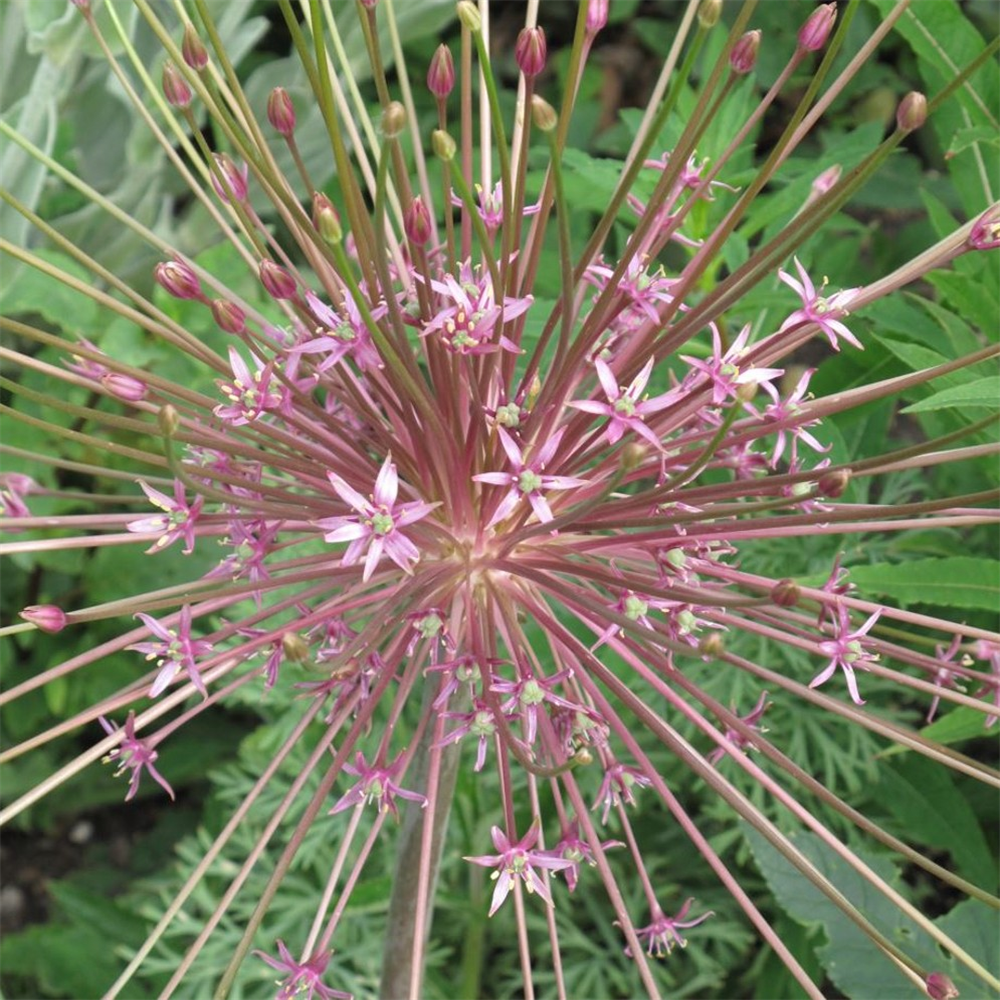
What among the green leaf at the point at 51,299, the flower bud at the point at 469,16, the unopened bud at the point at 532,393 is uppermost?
the flower bud at the point at 469,16

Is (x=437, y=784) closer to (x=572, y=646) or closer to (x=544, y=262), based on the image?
(x=572, y=646)

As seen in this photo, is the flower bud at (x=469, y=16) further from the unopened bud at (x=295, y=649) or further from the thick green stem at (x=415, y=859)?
the thick green stem at (x=415, y=859)

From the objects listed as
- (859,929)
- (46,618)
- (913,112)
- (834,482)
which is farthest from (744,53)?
(859,929)

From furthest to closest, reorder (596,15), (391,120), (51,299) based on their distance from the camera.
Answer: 1. (51,299)
2. (596,15)
3. (391,120)

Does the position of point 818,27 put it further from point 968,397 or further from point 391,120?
point 391,120

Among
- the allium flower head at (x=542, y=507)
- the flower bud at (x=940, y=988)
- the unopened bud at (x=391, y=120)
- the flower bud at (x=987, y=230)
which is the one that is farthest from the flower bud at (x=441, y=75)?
the flower bud at (x=940, y=988)
